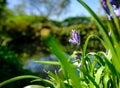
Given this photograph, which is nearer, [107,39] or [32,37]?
[107,39]

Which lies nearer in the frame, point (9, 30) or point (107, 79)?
point (107, 79)

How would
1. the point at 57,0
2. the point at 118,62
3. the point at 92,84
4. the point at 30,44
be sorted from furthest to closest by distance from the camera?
the point at 57,0, the point at 30,44, the point at 92,84, the point at 118,62

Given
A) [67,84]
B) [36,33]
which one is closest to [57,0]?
[36,33]

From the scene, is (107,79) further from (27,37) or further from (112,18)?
(27,37)

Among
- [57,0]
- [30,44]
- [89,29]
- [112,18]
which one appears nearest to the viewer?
[112,18]

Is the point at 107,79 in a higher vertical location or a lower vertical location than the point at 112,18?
lower

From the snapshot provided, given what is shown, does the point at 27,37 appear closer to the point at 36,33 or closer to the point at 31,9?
the point at 36,33

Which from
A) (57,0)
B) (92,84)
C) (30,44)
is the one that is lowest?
(92,84)

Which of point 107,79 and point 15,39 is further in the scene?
point 15,39

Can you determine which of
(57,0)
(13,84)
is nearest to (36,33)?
(57,0)
